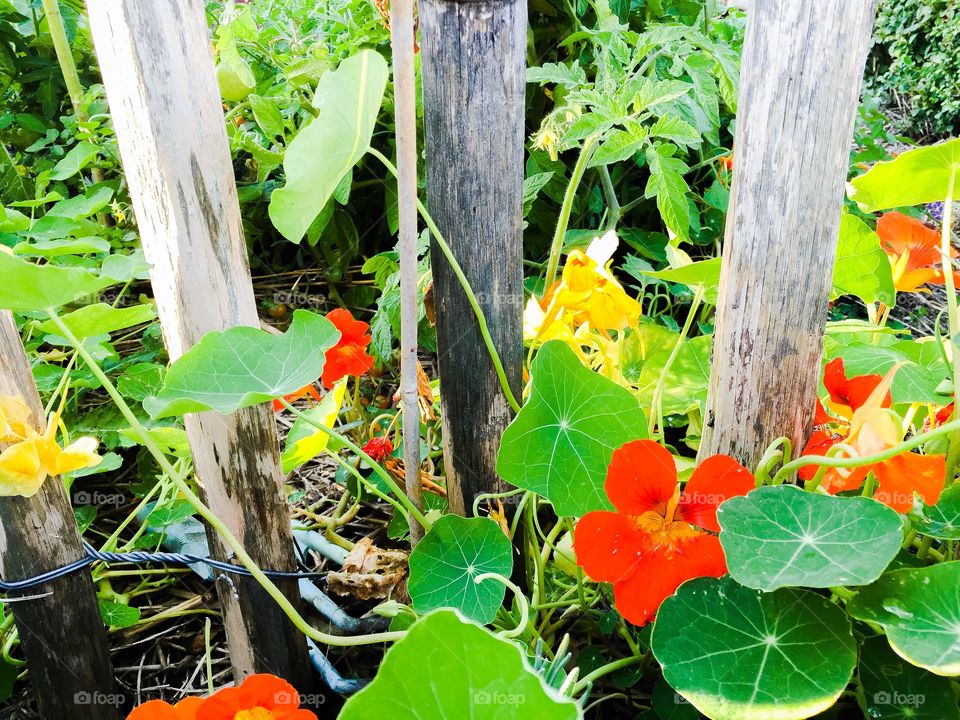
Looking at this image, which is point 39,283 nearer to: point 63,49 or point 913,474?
point 913,474

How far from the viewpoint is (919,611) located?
55 cm

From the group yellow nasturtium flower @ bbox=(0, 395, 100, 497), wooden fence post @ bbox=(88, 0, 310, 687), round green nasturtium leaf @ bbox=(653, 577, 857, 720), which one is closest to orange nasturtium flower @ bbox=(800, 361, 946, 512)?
round green nasturtium leaf @ bbox=(653, 577, 857, 720)

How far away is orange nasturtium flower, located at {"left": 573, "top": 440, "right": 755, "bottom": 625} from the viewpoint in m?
0.63

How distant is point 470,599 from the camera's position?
2.49ft

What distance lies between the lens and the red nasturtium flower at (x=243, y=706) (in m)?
0.61

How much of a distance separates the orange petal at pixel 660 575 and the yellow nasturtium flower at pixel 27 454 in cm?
53

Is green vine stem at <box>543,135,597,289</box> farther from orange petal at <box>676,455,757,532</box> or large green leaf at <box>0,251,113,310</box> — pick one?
large green leaf at <box>0,251,113,310</box>

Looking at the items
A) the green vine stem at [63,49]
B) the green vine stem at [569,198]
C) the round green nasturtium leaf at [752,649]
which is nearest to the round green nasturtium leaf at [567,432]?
the round green nasturtium leaf at [752,649]

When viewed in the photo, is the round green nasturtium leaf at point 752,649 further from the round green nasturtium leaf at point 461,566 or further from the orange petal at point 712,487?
the round green nasturtium leaf at point 461,566

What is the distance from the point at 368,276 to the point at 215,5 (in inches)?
36.6

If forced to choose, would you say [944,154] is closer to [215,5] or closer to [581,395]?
[581,395]

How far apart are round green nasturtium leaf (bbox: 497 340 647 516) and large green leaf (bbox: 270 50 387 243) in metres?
0.25

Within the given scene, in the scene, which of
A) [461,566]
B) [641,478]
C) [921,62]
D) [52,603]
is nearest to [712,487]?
[641,478]

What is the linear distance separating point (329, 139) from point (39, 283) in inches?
10.3
